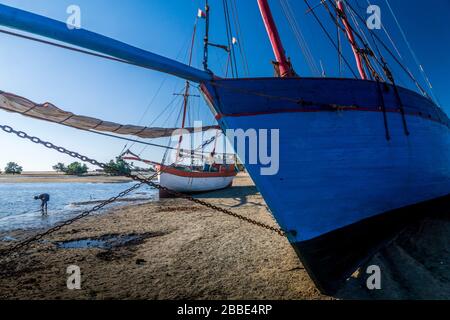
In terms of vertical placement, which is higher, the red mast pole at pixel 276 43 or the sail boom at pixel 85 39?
the red mast pole at pixel 276 43

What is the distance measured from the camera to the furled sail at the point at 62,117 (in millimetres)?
3084

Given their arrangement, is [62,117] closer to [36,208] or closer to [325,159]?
[325,159]

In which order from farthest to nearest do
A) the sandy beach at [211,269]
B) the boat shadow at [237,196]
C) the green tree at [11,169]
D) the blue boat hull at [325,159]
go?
the green tree at [11,169]
the boat shadow at [237,196]
the sandy beach at [211,269]
the blue boat hull at [325,159]

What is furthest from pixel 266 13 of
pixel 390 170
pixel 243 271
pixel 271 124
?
pixel 243 271

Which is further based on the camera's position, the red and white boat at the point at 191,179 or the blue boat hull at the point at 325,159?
the red and white boat at the point at 191,179

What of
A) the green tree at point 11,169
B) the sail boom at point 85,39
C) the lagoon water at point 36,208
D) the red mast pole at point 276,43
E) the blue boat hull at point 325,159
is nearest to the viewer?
the sail boom at point 85,39

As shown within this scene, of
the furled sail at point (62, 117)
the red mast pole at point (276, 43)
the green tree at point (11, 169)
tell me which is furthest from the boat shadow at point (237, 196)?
the green tree at point (11, 169)

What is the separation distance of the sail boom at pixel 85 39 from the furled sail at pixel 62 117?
1.13m

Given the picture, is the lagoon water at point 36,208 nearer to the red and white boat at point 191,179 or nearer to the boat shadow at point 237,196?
the red and white boat at point 191,179

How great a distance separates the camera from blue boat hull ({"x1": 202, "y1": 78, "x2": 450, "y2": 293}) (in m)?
3.70

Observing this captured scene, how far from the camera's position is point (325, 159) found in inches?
149

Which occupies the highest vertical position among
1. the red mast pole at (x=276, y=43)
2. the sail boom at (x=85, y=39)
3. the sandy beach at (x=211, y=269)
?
the red mast pole at (x=276, y=43)

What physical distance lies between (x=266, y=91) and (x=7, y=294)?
5.71m
